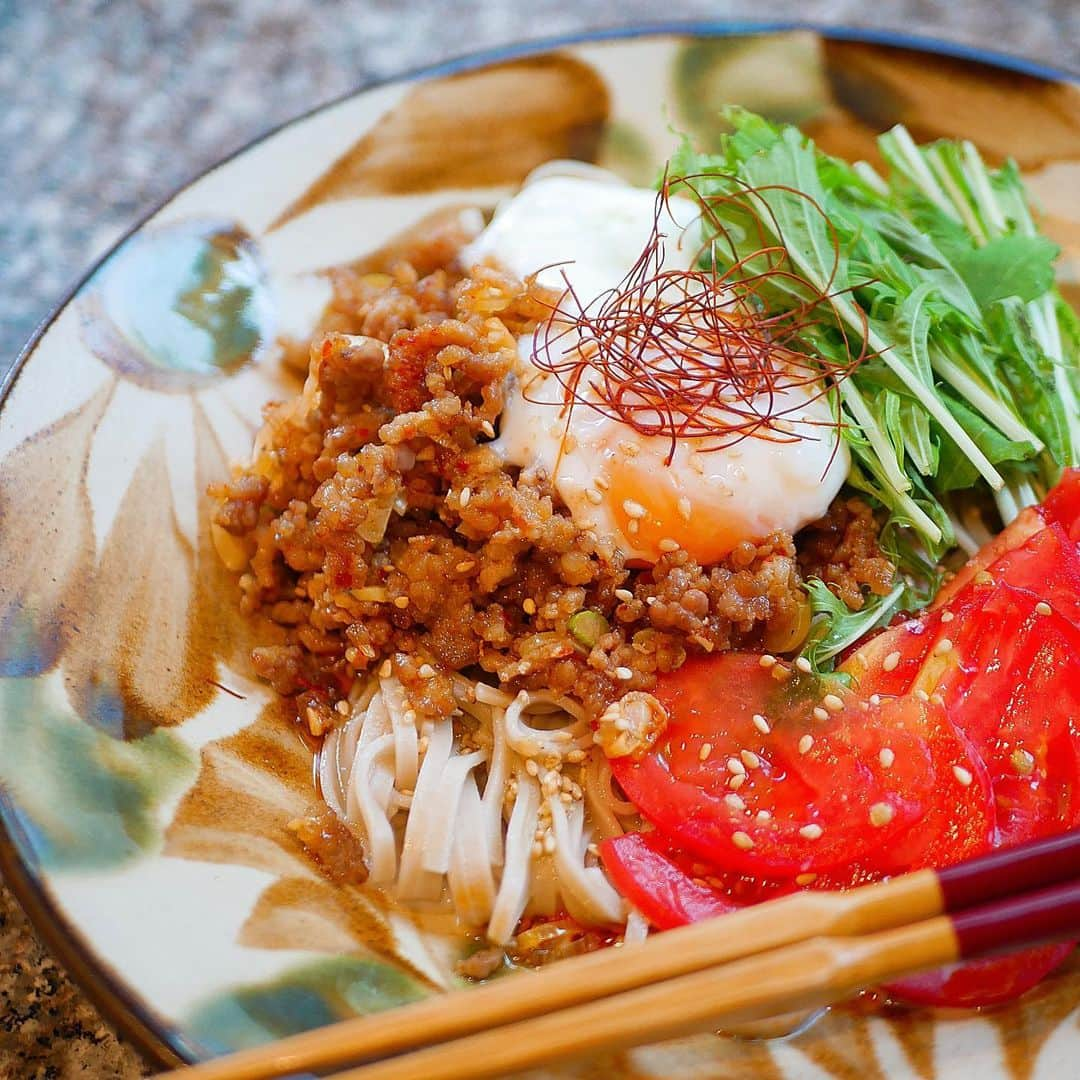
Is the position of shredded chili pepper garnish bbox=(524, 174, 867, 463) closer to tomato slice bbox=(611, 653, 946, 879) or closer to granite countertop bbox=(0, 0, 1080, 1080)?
tomato slice bbox=(611, 653, 946, 879)

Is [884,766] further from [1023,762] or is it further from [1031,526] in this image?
[1031,526]

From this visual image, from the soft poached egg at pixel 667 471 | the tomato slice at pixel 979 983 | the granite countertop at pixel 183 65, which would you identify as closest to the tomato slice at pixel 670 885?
the tomato slice at pixel 979 983

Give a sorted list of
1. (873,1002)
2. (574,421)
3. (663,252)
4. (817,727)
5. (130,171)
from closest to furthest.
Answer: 1. (873,1002)
2. (817,727)
3. (574,421)
4. (663,252)
5. (130,171)

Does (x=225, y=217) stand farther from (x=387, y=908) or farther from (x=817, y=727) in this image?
(x=817, y=727)

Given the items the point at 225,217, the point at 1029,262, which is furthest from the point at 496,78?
the point at 1029,262

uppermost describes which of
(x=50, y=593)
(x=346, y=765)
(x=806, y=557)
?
(x=50, y=593)

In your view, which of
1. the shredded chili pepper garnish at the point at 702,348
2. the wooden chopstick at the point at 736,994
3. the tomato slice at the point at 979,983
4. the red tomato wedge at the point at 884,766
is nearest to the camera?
the wooden chopstick at the point at 736,994

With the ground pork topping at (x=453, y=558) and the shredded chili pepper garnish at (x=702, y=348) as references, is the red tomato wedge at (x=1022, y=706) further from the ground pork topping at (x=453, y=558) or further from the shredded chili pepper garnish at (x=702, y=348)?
the shredded chili pepper garnish at (x=702, y=348)
